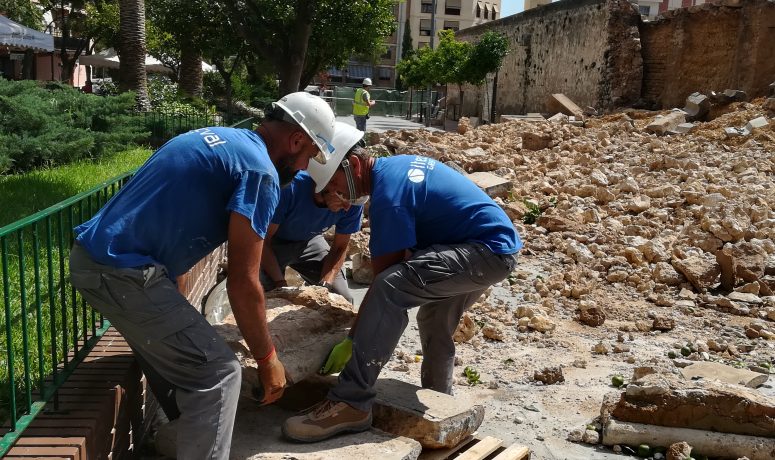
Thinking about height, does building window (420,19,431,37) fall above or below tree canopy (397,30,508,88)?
above

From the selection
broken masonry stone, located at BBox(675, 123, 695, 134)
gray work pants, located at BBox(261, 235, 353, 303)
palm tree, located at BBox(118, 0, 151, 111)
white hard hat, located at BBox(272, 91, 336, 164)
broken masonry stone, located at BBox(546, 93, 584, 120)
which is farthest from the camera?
broken masonry stone, located at BBox(546, 93, 584, 120)

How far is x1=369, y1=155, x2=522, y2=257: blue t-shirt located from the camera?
364 centimetres

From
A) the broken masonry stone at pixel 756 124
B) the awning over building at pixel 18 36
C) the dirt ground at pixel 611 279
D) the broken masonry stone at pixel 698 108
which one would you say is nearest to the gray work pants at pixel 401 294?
the dirt ground at pixel 611 279

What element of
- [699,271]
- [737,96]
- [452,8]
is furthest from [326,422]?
[452,8]

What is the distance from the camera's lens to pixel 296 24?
18859 mm

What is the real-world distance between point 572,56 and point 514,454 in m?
19.8

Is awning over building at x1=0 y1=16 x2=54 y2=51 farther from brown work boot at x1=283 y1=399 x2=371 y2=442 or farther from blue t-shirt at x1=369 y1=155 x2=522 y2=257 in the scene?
brown work boot at x1=283 y1=399 x2=371 y2=442

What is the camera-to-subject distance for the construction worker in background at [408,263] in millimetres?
3486

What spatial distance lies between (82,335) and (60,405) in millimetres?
676

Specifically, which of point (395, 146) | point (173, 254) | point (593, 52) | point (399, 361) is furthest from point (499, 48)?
point (173, 254)

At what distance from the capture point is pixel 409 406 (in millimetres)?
3580

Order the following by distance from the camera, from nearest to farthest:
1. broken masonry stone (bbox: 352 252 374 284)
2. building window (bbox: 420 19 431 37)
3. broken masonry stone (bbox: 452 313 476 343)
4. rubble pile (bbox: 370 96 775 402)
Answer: broken masonry stone (bbox: 452 313 476 343)
rubble pile (bbox: 370 96 775 402)
broken masonry stone (bbox: 352 252 374 284)
building window (bbox: 420 19 431 37)

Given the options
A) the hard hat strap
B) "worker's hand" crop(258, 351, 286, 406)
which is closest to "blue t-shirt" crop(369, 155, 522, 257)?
the hard hat strap

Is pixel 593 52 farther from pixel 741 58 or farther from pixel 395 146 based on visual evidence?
pixel 395 146
